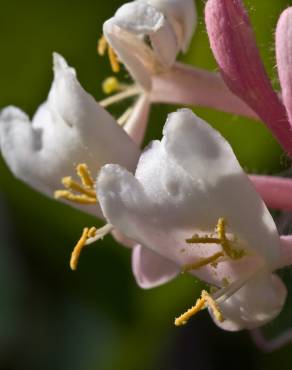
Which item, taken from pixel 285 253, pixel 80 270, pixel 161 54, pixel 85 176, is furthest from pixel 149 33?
pixel 80 270

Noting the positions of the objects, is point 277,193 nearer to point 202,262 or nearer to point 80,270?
point 202,262

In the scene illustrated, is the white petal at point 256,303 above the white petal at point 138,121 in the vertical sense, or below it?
below

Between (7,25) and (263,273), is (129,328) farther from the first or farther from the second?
(263,273)

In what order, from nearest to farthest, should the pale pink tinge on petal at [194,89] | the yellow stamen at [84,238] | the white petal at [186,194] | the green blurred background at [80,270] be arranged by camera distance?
1. the white petal at [186,194]
2. the yellow stamen at [84,238]
3. the pale pink tinge on petal at [194,89]
4. the green blurred background at [80,270]

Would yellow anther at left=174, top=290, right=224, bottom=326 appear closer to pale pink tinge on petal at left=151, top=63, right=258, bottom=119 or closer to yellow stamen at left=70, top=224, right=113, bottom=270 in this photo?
yellow stamen at left=70, top=224, right=113, bottom=270

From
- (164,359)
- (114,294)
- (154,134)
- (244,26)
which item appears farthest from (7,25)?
(244,26)

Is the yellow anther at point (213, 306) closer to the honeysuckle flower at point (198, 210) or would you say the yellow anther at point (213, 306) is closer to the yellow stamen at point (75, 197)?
the honeysuckle flower at point (198, 210)

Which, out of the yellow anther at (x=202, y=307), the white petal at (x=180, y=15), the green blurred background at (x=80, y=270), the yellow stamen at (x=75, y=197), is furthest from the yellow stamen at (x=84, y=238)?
the green blurred background at (x=80, y=270)
